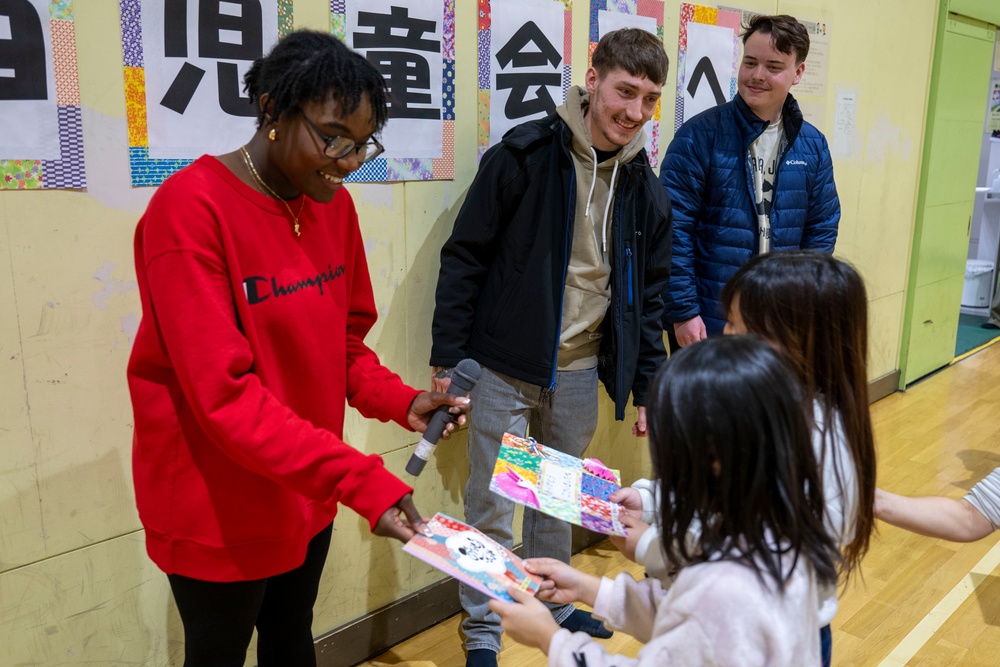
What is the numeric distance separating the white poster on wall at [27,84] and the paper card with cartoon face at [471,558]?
114 centimetres

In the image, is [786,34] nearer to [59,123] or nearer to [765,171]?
[765,171]

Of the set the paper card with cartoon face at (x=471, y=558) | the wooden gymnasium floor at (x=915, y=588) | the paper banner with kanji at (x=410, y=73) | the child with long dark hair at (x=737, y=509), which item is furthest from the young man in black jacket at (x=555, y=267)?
the child with long dark hair at (x=737, y=509)

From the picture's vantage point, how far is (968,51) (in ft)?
17.9

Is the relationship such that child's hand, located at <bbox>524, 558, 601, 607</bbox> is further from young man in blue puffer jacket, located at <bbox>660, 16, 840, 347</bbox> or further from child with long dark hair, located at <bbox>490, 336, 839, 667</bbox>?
young man in blue puffer jacket, located at <bbox>660, 16, 840, 347</bbox>

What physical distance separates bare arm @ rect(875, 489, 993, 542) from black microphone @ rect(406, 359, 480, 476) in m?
0.81

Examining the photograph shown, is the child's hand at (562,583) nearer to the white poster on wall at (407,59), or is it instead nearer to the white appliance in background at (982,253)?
the white poster on wall at (407,59)

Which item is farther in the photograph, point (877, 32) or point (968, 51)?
point (968, 51)

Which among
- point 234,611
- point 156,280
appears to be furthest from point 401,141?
point 234,611

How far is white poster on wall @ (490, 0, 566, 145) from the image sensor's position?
2.62 m

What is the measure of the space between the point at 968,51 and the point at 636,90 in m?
4.20

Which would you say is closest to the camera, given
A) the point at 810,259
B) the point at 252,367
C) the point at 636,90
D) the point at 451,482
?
the point at 252,367

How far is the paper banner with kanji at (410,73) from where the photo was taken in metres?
2.27

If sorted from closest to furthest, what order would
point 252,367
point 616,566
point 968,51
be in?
1. point 252,367
2. point 616,566
3. point 968,51

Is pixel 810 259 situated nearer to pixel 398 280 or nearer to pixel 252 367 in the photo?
pixel 252 367
